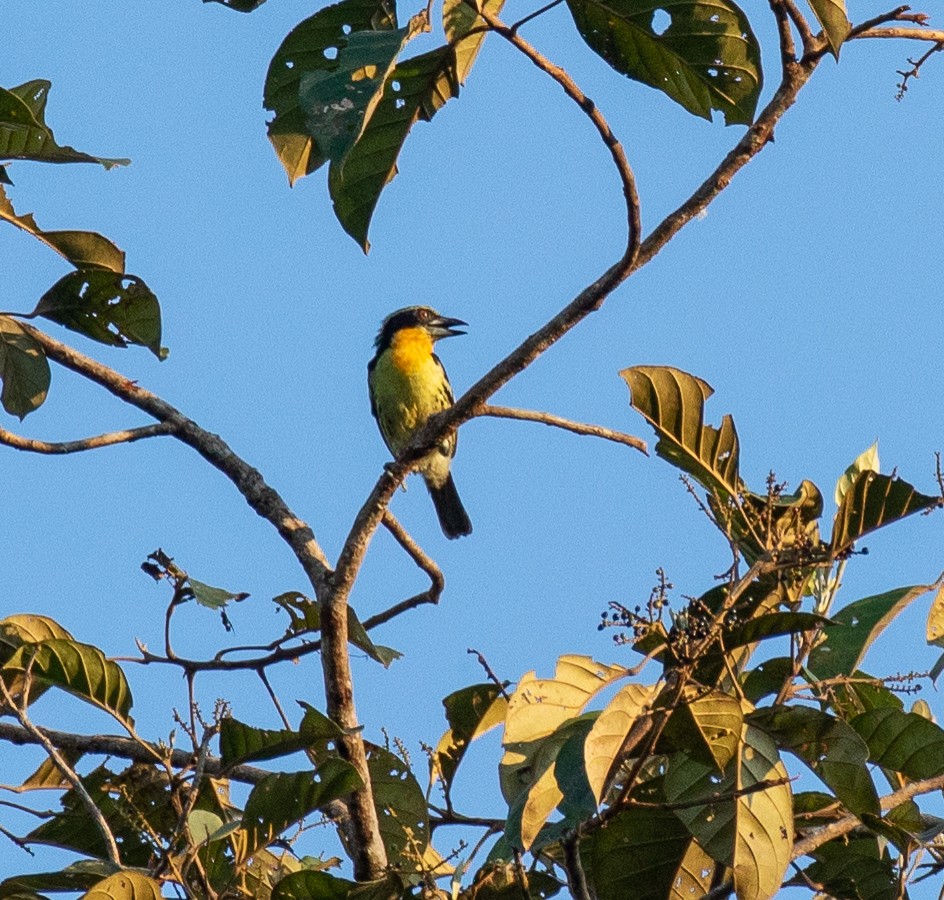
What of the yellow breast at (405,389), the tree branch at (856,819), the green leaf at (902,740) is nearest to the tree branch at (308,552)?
the tree branch at (856,819)

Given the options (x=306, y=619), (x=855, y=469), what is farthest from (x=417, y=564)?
(x=855, y=469)

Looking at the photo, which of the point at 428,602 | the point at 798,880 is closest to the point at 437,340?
the point at 428,602

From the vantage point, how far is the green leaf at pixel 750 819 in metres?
2.48

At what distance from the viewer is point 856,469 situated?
295 cm

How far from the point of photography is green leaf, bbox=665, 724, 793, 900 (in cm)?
248

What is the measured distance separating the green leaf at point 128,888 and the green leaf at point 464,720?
871 millimetres

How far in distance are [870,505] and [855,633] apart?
0.25m

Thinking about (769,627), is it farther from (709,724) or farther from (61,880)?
(61,880)

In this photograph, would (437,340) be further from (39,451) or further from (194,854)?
(194,854)

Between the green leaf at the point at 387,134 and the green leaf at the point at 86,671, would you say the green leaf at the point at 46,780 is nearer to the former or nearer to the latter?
the green leaf at the point at 86,671

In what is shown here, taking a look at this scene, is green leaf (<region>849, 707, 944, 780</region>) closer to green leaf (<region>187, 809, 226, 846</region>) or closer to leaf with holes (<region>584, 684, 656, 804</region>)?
leaf with holes (<region>584, 684, 656, 804</region>)

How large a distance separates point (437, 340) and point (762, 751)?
17.6ft

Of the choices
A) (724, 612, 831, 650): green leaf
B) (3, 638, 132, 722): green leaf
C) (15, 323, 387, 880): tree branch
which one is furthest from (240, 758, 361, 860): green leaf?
(724, 612, 831, 650): green leaf

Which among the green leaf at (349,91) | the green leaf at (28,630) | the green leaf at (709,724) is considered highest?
the green leaf at (349,91)
